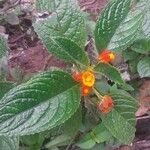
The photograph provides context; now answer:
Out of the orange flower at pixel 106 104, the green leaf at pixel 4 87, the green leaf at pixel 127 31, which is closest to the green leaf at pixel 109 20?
the green leaf at pixel 127 31

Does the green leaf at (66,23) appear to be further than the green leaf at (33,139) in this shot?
No

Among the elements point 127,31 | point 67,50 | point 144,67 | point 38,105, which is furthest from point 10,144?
point 144,67

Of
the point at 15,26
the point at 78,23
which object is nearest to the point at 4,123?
the point at 78,23

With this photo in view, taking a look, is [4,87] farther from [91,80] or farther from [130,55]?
[130,55]

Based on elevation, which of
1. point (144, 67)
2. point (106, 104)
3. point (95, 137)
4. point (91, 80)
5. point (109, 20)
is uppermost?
point (109, 20)

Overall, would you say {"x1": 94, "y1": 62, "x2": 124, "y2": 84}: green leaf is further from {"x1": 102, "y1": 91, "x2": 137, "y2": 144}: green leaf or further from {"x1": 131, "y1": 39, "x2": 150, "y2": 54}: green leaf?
{"x1": 131, "y1": 39, "x2": 150, "y2": 54}: green leaf

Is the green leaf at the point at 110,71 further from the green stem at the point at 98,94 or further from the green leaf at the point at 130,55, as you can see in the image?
the green leaf at the point at 130,55
